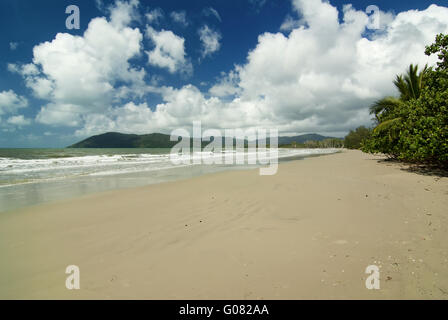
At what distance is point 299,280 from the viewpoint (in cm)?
253

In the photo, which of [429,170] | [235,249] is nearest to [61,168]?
[235,249]

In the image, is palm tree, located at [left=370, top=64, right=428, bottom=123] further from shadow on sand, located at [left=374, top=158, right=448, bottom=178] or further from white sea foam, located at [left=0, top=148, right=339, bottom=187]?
white sea foam, located at [left=0, top=148, right=339, bottom=187]

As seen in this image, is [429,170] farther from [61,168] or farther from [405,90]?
[61,168]

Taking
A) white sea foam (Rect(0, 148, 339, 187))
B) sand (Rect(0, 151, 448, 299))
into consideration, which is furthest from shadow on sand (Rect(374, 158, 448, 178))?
white sea foam (Rect(0, 148, 339, 187))

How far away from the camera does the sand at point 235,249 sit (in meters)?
2.46

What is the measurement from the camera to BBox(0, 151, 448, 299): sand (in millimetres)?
2463

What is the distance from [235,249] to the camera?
3.40 meters

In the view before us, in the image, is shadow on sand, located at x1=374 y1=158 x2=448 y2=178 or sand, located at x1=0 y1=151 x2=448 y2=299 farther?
shadow on sand, located at x1=374 y1=158 x2=448 y2=178

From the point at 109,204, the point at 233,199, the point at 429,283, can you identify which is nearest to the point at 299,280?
the point at 429,283

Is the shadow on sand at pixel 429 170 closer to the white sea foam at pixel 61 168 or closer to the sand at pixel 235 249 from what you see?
the sand at pixel 235 249

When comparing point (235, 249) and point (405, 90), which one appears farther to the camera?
point (405, 90)

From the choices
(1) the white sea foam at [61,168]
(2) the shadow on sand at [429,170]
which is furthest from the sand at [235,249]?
(1) the white sea foam at [61,168]

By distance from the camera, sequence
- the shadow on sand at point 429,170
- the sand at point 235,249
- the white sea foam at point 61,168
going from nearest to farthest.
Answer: the sand at point 235,249, the shadow on sand at point 429,170, the white sea foam at point 61,168

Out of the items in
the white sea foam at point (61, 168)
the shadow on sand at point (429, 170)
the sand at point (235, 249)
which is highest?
the shadow on sand at point (429, 170)
